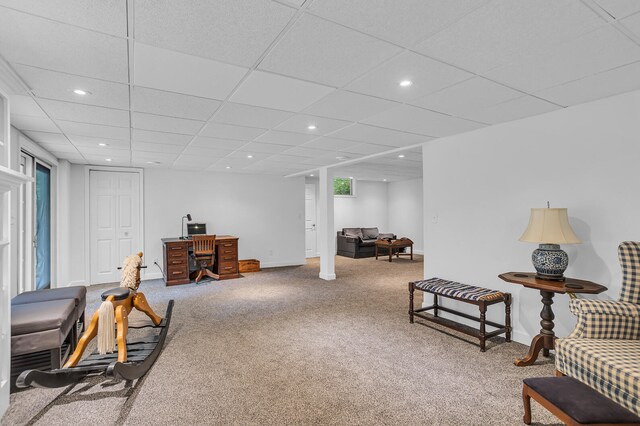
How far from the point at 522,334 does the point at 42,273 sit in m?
6.38

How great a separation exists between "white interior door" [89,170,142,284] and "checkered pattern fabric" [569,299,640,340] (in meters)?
6.83

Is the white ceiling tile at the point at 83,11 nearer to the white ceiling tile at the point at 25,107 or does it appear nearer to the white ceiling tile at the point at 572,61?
the white ceiling tile at the point at 25,107

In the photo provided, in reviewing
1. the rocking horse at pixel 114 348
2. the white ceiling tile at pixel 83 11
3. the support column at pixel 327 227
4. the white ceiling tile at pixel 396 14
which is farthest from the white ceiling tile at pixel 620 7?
the support column at pixel 327 227

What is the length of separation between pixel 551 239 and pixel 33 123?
4918 mm

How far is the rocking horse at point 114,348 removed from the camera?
2.01 metres

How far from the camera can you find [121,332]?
2719mm

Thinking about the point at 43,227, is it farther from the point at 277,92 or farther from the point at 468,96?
the point at 468,96

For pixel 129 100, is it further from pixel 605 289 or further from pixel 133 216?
pixel 133 216

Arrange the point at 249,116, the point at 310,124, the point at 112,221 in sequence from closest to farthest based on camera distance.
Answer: the point at 249,116
the point at 310,124
the point at 112,221

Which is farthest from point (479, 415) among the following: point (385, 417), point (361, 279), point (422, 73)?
point (361, 279)

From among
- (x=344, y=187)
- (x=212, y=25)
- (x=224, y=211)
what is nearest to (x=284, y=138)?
(x=212, y=25)

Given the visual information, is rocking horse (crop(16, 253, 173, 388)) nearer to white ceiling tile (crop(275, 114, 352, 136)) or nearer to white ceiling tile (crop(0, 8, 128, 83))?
white ceiling tile (crop(0, 8, 128, 83))

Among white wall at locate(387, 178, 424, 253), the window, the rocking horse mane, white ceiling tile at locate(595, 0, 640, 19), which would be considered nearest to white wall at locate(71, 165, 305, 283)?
the window

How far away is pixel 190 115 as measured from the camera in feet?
9.93
